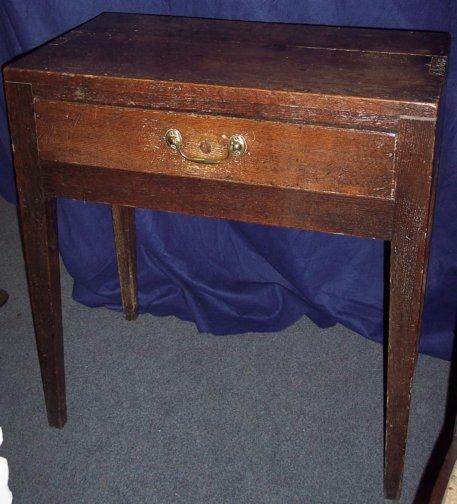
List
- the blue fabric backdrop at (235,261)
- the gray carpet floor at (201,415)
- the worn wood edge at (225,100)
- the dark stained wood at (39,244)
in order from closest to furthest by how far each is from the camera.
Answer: the worn wood edge at (225,100) < the dark stained wood at (39,244) < the gray carpet floor at (201,415) < the blue fabric backdrop at (235,261)

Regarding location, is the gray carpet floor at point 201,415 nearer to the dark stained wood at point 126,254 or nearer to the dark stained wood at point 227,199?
the dark stained wood at point 126,254

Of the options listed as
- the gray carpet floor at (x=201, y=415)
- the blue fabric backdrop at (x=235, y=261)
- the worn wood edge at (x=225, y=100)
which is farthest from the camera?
the blue fabric backdrop at (x=235, y=261)

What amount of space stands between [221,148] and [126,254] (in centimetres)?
66

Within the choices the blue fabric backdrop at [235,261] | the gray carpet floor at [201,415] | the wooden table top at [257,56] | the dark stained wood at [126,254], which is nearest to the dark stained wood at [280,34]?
the wooden table top at [257,56]

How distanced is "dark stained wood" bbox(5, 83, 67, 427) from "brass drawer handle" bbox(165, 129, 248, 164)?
0.71ft

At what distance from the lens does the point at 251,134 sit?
0.96 m

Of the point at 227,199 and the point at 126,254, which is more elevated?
the point at 227,199

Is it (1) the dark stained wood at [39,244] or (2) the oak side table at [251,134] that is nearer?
(2) the oak side table at [251,134]

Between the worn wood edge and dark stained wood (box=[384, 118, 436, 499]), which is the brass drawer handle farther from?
dark stained wood (box=[384, 118, 436, 499])

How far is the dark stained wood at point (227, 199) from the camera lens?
979 mm

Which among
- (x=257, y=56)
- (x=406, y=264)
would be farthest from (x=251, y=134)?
(x=406, y=264)

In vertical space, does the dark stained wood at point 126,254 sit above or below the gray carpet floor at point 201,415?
above

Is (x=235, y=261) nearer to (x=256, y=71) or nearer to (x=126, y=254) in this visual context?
(x=126, y=254)

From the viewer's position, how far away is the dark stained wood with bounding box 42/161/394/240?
0.98m
